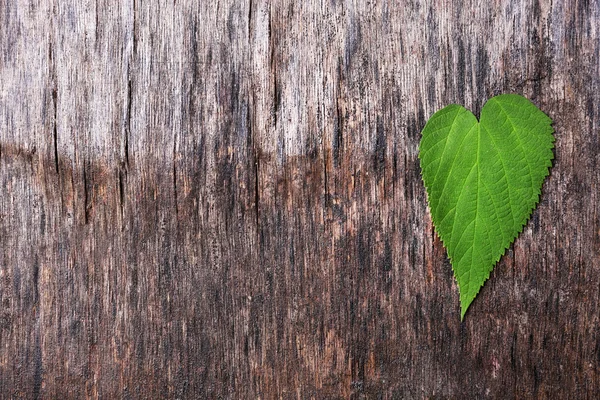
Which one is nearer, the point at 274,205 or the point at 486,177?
the point at 486,177

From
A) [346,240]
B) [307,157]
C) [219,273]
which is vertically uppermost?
[307,157]

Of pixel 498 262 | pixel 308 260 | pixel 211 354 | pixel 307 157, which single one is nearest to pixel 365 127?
pixel 307 157

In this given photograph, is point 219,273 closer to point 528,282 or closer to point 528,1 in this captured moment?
point 528,282
